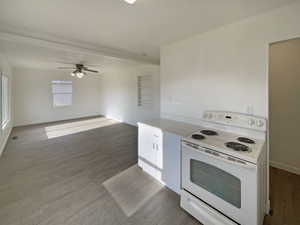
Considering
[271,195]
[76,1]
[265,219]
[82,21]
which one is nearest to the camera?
[76,1]

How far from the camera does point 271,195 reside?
6.91 feet

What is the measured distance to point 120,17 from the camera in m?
1.86

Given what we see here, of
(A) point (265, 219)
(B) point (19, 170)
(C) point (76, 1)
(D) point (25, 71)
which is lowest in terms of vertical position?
(A) point (265, 219)

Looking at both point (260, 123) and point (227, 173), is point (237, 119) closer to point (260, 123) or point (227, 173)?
point (260, 123)

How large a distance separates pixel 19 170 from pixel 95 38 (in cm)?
287

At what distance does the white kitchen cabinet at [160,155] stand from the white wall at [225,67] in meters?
0.66

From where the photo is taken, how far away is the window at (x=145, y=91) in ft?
18.3

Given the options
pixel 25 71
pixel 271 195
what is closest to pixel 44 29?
pixel 271 195

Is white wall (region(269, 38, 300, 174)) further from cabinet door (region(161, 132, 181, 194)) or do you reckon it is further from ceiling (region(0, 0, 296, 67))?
cabinet door (region(161, 132, 181, 194))

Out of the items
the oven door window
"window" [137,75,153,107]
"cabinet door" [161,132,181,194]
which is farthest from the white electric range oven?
"window" [137,75,153,107]

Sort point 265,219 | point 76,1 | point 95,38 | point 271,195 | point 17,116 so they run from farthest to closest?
point 17,116 → point 95,38 → point 271,195 → point 265,219 → point 76,1

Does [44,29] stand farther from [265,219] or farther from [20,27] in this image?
[265,219]

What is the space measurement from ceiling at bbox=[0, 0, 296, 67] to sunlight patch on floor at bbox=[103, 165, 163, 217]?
2.45 m

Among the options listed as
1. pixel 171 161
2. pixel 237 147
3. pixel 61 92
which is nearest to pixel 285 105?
pixel 237 147
